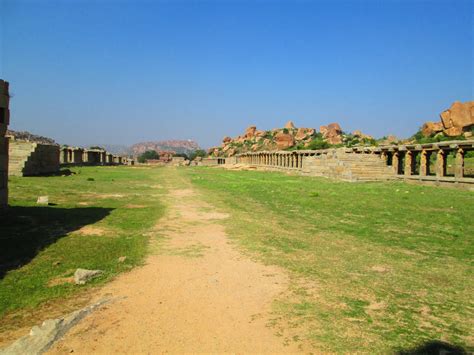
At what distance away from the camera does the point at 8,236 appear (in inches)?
311

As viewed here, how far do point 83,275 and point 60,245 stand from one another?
7.32 ft

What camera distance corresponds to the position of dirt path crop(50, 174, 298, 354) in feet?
12.2

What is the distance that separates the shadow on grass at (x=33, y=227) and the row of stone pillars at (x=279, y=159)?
38964 millimetres

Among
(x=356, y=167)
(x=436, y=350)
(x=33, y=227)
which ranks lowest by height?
(x=436, y=350)

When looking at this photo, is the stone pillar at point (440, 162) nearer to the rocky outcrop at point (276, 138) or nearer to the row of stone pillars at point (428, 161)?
the row of stone pillars at point (428, 161)

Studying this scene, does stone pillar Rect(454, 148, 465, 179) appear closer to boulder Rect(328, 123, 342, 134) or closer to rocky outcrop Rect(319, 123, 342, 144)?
rocky outcrop Rect(319, 123, 342, 144)

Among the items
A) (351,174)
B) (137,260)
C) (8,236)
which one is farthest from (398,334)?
(351,174)

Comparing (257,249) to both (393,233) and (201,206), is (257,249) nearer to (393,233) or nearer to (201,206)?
(393,233)

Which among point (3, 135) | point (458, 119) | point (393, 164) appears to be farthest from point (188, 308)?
point (458, 119)

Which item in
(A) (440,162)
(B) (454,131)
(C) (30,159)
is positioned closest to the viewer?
(A) (440,162)

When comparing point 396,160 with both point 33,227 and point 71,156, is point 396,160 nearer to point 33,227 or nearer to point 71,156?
point 33,227

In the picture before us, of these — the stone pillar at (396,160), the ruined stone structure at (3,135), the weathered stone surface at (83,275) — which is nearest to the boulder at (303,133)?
the stone pillar at (396,160)

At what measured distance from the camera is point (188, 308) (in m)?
4.58

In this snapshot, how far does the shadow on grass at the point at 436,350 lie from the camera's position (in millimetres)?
3510
